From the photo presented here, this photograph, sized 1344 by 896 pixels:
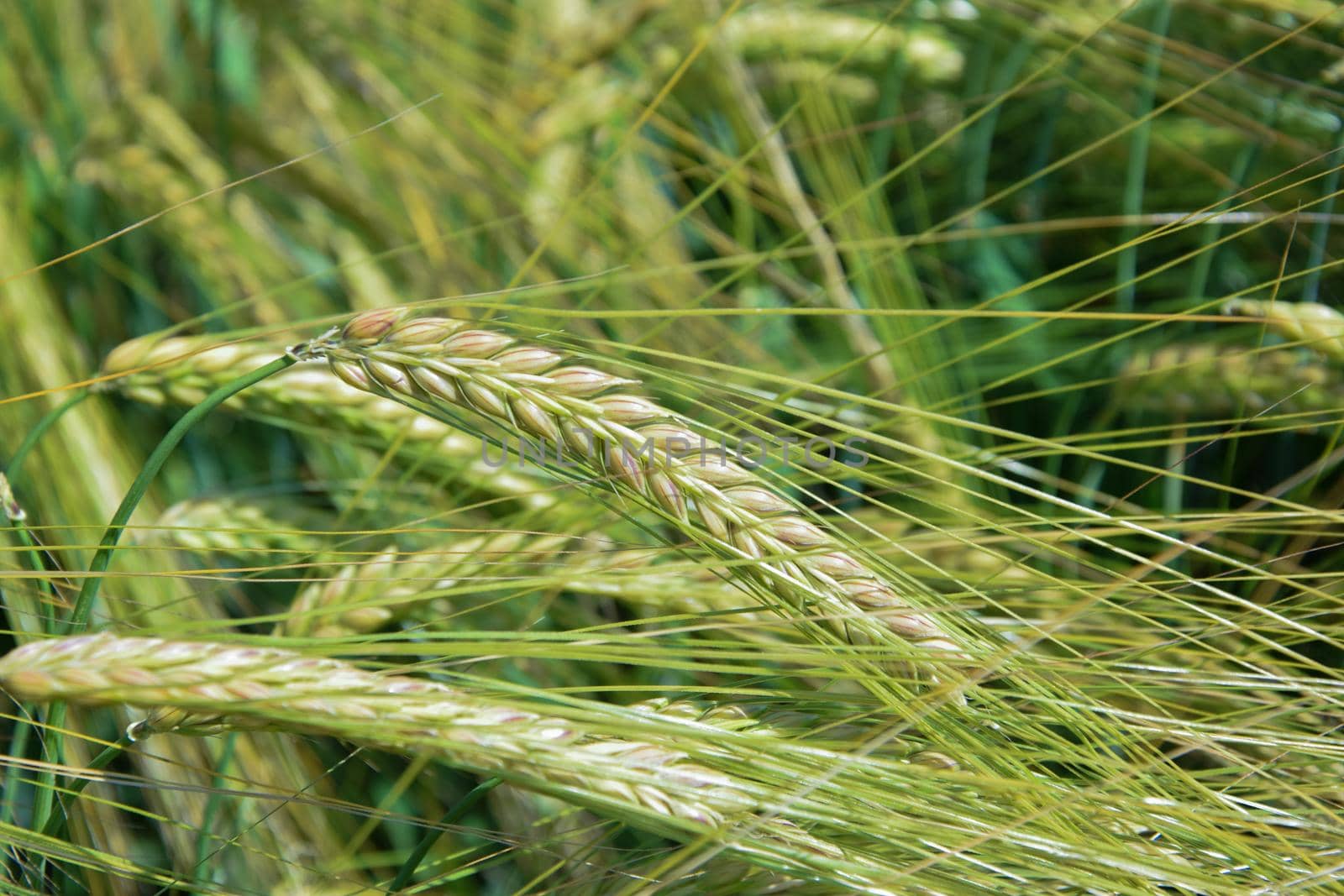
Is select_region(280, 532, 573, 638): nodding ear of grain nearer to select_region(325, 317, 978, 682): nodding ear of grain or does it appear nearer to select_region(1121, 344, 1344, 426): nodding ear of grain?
select_region(325, 317, 978, 682): nodding ear of grain

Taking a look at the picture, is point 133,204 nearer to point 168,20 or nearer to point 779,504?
point 168,20

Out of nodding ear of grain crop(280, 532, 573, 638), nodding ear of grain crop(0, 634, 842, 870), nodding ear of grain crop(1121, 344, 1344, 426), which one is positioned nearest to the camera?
nodding ear of grain crop(0, 634, 842, 870)

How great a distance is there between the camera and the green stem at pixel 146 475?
0.36 m

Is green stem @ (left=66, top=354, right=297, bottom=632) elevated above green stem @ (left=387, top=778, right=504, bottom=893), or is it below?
above

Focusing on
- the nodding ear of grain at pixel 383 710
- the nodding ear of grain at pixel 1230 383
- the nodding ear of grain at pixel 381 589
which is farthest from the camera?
the nodding ear of grain at pixel 1230 383

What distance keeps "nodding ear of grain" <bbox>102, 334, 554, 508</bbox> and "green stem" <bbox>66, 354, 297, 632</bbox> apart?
0.04m

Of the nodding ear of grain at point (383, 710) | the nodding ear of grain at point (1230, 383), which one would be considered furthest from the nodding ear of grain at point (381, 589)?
the nodding ear of grain at point (1230, 383)

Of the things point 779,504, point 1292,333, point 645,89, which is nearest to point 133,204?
point 645,89

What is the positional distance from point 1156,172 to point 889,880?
0.83 meters

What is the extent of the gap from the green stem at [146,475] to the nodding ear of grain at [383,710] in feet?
0.18

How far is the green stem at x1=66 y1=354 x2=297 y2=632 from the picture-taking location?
1.17 ft

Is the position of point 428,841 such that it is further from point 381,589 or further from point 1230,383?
point 1230,383

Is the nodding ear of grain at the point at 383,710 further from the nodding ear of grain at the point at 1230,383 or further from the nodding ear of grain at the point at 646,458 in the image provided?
the nodding ear of grain at the point at 1230,383

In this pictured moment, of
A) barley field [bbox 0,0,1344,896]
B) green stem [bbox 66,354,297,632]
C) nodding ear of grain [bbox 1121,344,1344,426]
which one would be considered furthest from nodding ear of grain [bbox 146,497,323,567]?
nodding ear of grain [bbox 1121,344,1344,426]
